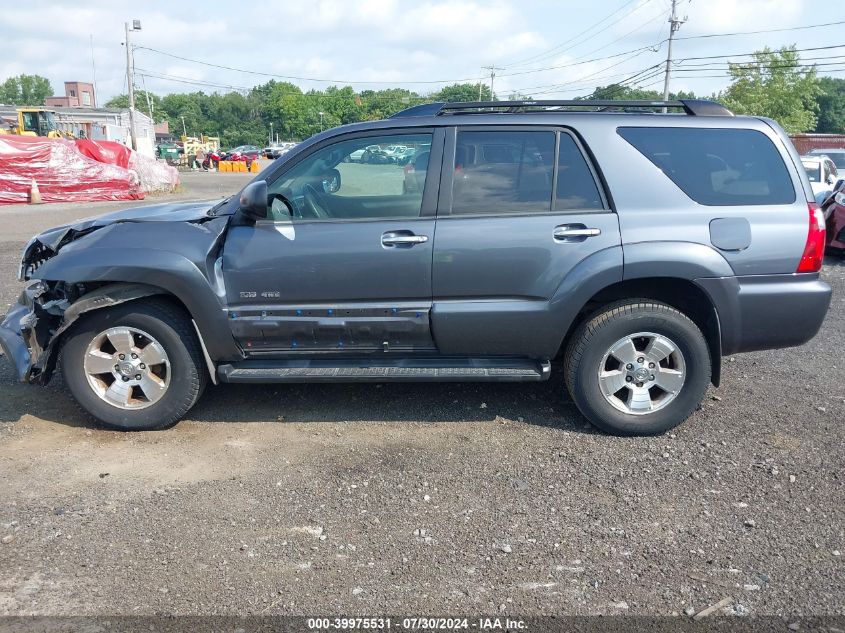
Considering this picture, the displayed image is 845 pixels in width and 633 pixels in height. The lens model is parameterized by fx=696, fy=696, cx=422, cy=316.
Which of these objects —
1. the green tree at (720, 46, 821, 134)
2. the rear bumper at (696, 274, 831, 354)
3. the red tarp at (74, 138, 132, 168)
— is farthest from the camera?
the green tree at (720, 46, 821, 134)

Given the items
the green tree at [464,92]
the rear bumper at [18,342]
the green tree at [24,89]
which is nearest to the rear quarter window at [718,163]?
the rear bumper at [18,342]

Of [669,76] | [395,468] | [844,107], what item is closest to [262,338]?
[395,468]

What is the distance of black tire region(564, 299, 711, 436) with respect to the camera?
419 centimetres

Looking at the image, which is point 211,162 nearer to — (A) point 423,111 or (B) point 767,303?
(A) point 423,111

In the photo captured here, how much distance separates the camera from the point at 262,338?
427cm

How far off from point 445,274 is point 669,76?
45.3 meters

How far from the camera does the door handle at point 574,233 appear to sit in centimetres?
410

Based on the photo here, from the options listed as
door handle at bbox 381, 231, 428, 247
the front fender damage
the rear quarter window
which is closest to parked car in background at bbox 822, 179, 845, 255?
the rear quarter window

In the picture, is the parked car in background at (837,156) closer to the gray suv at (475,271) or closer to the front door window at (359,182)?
the gray suv at (475,271)

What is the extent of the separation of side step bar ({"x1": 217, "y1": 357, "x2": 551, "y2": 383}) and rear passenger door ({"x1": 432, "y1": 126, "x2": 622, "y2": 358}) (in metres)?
0.09

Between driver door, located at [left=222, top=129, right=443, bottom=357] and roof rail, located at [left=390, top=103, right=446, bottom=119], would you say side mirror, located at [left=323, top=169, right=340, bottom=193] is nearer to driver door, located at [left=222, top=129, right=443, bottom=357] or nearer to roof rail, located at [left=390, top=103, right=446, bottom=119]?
→ driver door, located at [left=222, top=129, right=443, bottom=357]

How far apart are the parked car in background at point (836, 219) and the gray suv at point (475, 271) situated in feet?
22.4

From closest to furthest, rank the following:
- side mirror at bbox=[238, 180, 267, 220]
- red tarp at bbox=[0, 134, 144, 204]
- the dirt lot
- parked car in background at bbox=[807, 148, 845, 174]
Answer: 1. the dirt lot
2. side mirror at bbox=[238, 180, 267, 220]
3. red tarp at bbox=[0, 134, 144, 204]
4. parked car in background at bbox=[807, 148, 845, 174]

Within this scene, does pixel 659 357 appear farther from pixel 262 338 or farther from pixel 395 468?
pixel 262 338
